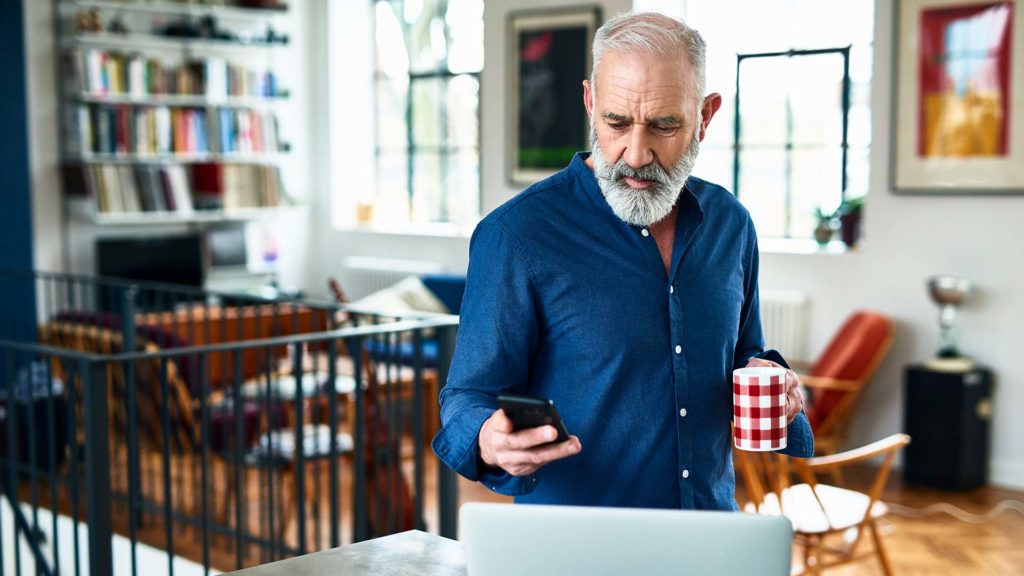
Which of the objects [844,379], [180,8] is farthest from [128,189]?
[844,379]

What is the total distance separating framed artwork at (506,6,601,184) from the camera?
7547 millimetres

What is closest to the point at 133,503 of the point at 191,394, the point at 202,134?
the point at 191,394

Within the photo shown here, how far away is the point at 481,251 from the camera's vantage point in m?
1.79

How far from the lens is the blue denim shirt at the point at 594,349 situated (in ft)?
5.71

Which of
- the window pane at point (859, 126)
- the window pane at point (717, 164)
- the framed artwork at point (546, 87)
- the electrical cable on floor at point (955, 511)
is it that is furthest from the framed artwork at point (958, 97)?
the framed artwork at point (546, 87)

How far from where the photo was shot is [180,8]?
823cm

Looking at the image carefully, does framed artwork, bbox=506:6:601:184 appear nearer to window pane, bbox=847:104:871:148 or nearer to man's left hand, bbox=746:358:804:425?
window pane, bbox=847:104:871:148

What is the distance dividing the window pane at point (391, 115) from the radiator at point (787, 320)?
11.7 ft

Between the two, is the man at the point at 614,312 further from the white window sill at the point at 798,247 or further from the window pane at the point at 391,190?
the window pane at the point at 391,190

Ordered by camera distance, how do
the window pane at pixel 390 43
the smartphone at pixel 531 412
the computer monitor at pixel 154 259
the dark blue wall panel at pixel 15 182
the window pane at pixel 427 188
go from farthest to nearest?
the window pane at pixel 390 43 → the window pane at pixel 427 188 → the computer monitor at pixel 154 259 → the dark blue wall panel at pixel 15 182 → the smartphone at pixel 531 412

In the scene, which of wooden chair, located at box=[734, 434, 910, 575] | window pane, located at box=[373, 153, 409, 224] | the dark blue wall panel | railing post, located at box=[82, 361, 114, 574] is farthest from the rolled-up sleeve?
window pane, located at box=[373, 153, 409, 224]

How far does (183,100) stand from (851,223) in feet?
14.7

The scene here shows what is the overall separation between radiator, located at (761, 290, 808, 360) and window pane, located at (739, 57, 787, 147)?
3.26 feet

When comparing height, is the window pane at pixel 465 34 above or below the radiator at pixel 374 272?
above
